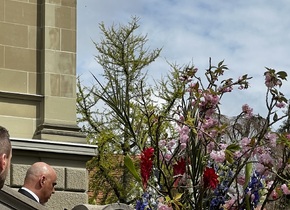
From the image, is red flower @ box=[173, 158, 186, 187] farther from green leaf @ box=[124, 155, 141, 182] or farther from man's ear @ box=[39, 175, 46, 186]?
man's ear @ box=[39, 175, 46, 186]

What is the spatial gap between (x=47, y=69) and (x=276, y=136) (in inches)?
369

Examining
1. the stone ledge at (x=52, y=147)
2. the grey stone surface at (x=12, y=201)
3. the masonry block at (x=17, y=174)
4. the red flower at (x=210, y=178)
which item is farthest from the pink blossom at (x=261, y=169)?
the stone ledge at (x=52, y=147)

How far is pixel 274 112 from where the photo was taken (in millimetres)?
8164

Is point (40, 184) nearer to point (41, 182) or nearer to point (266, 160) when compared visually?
point (41, 182)

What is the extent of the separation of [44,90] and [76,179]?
1598 millimetres

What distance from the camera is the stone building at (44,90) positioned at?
16219 millimetres

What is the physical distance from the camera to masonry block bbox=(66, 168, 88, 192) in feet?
53.7

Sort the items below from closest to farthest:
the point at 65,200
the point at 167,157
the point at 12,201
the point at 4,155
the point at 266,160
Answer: the point at 4,155 < the point at 12,201 < the point at 266,160 < the point at 167,157 < the point at 65,200

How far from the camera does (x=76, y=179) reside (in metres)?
16.5

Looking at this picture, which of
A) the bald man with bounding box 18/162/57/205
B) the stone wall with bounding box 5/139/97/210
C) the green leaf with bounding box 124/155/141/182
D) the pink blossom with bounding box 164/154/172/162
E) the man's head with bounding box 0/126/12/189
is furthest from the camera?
the stone wall with bounding box 5/139/97/210

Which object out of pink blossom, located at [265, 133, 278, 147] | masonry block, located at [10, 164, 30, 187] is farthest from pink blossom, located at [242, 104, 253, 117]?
masonry block, located at [10, 164, 30, 187]

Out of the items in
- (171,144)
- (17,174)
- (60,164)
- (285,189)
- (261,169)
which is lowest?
(17,174)

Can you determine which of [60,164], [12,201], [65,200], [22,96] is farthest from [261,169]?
[22,96]

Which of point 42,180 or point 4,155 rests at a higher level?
point 4,155
